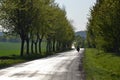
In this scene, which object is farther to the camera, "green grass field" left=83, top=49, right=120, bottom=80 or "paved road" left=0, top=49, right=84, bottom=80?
"green grass field" left=83, top=49, right=120, bottom=80

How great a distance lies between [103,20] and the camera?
160 ft

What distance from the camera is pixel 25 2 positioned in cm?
5859

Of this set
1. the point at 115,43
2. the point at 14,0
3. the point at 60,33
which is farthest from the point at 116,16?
the point at 60,33

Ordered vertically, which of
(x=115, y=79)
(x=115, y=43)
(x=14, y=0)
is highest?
(x=14, y=0)

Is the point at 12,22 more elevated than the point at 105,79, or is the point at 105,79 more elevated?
the point at 12,22

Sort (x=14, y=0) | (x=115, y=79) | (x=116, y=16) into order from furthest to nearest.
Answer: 1. (x=14, y=0)
2. (x=116, y=16)
3. (x=115, y=79)

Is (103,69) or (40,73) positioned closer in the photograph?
(40,73)

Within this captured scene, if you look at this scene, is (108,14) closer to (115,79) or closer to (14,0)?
(14,0)

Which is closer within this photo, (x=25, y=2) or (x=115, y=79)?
(x=115, y=79)

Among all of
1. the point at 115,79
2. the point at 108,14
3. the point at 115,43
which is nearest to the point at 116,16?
the point at 108,14

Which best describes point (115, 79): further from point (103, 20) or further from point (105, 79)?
point (103, 20)

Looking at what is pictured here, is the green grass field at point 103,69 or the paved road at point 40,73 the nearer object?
the paved road at point 40,73

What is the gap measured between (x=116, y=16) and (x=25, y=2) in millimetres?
18737

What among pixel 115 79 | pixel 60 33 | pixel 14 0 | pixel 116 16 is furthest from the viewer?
pixel 60 33
